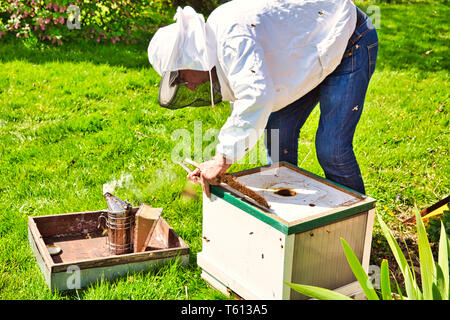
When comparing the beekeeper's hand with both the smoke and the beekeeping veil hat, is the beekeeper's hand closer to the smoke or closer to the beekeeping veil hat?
the beekeeping veil hat

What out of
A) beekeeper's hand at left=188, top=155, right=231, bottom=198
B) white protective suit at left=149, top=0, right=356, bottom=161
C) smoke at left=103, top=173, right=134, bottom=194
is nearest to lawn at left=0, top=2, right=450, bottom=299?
smoke at left=103, top=173, right=134, bottom=194

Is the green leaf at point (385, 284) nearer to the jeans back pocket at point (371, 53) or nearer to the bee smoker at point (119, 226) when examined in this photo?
the jeans back pocket at point (371, 53)

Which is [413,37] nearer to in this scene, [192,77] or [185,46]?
[192,77]

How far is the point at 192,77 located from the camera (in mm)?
2428

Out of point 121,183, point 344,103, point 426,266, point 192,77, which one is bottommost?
point 121,183

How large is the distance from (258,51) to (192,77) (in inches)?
14.2

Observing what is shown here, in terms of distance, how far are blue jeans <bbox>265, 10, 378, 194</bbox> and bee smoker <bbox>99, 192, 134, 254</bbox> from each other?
1.03 m

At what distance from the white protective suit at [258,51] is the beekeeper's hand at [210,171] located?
2.6 inches

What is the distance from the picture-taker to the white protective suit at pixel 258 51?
220 centimetres

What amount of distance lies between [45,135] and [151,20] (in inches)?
131

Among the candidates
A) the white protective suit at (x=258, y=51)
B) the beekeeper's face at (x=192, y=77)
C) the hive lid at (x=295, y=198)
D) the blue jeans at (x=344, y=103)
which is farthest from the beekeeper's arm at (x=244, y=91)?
the blue jeans at (x=344, y=103)

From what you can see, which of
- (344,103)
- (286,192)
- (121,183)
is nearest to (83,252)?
(121,183)

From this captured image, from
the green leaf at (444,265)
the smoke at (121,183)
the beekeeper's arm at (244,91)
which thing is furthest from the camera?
the smoke at (121,183)

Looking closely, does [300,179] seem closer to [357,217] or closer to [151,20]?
[357,217]
